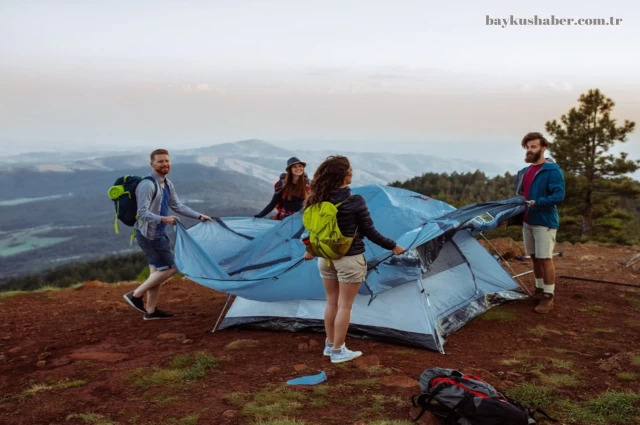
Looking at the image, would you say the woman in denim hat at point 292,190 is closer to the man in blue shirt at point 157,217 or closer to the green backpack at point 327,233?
the man in blue shirt at point 157,217

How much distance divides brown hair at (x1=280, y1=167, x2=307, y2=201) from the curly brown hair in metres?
2.85

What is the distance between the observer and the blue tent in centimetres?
624

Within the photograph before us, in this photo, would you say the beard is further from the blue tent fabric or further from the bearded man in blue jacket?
the blue tent fabric

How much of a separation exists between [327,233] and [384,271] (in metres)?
1.57

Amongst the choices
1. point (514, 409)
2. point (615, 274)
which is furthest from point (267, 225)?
point (615, 274)

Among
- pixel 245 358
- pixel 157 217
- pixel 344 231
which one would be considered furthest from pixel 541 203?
pixel 157 217

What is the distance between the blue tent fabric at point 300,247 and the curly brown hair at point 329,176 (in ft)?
4.21

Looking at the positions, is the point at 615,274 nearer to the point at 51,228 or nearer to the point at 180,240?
the point at 180,240

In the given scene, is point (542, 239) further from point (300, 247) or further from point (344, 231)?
point (344, 231)

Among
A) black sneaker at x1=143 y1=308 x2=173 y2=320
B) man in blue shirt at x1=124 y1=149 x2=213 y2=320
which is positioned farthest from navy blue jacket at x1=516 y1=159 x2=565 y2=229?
black sneaker at x1=143 y1=308 x2=173 y2=320

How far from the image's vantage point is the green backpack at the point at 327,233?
4.94 metres

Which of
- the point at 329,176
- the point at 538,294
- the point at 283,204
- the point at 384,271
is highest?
the point at 329,176

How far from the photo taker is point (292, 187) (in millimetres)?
7934

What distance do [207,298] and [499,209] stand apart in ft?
16.3
